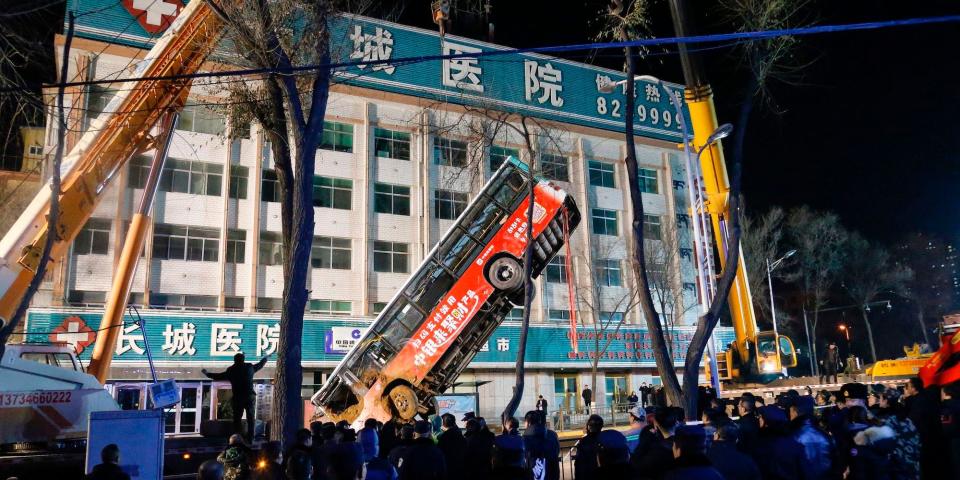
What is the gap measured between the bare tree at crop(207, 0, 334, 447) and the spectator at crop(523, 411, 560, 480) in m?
3.38

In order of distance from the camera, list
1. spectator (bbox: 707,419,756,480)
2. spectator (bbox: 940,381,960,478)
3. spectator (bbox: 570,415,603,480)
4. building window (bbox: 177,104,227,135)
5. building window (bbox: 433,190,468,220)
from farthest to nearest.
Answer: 1. building window (bbox: 433,190,468,220)
2. building window (bbox: 177,104,227,135)
3. spectator (bbox: 940,381,960,478)
4. spectator (bbox: 570,415,603,480)
5. spectator (bbox: 707,419,756,480)

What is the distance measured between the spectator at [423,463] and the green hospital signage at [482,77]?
80.3 ft

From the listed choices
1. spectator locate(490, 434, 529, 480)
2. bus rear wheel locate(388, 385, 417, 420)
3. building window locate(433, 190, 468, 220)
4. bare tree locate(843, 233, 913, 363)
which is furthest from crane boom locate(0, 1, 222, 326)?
bare tree locate(843, 233, 913, 363)

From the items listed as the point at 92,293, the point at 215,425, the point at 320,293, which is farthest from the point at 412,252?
the point at 215,425

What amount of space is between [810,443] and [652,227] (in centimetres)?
3543

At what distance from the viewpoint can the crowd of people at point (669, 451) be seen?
489 centimetres

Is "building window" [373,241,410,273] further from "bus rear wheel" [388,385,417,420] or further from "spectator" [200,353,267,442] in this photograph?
"spectator" [200,353,267,442]

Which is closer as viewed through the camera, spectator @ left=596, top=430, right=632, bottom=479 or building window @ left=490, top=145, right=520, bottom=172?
spectator @ left=596, top=430, right=632, bottom=479

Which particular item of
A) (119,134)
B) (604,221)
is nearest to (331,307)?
(604,221)

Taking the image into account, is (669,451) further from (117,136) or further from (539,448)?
(117,136)

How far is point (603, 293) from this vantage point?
3841cm

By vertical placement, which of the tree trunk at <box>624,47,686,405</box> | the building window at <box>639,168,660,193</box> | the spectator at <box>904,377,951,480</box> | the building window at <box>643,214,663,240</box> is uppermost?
the building window at <box>639,168,660,193</box>

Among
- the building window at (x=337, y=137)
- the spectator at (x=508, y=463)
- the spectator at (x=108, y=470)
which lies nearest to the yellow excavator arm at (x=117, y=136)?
the spectator at (x=108, y=470)

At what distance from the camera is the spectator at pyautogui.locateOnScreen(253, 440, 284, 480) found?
5656mm
